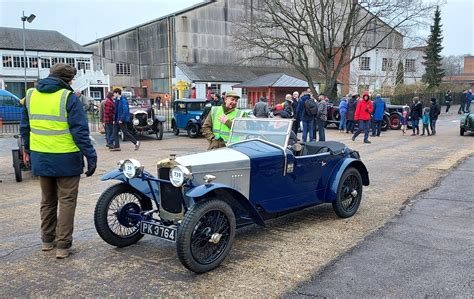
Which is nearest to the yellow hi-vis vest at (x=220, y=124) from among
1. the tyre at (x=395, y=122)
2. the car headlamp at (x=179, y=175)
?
the car headlamp at (x=179, y=175)

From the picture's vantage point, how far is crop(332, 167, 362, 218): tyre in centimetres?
605

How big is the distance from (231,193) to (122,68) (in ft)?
205

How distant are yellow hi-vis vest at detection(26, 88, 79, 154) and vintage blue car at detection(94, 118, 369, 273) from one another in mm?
629

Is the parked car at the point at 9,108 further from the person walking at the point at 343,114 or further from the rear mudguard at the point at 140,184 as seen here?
the rear mudguard at the point at 140,184

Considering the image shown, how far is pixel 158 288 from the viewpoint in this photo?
391 centimetres

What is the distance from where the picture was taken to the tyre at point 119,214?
Result: 4742 mm

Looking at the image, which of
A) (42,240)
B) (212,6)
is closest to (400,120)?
(42,240)

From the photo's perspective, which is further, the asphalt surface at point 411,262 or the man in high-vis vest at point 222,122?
the man in high-vis vest at point 222,122

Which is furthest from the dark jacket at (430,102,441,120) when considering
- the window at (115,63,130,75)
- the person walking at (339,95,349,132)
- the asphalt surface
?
the window at (115,63,130,75)

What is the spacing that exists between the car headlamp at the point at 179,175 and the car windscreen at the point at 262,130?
156cm

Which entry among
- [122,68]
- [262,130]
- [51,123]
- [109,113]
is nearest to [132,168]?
[51,123]

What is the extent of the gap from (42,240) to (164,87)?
5465 cm

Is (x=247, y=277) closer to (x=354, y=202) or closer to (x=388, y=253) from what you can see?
(x=388, y=253)

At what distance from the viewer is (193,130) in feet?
62.4
